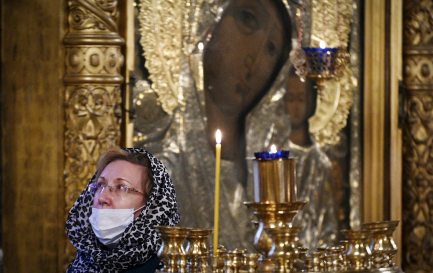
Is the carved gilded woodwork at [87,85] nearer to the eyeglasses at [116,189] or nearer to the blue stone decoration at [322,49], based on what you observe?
the blue stone decoration at [322,49]

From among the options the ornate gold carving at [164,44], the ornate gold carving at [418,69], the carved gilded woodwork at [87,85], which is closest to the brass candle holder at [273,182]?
the carved gilded woodwork at [87,85]

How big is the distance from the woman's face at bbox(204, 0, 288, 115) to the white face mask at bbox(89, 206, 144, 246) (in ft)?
9.75

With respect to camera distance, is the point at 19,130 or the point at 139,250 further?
the point at 19,130

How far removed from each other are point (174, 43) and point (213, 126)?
50cm

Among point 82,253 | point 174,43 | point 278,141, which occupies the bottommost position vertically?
point 82,253

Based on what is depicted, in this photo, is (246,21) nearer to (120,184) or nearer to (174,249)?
(120,184)

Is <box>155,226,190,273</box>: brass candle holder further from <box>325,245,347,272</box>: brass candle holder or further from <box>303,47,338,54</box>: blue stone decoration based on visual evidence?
<box>303,47,338,54</box>: blue stone decoration

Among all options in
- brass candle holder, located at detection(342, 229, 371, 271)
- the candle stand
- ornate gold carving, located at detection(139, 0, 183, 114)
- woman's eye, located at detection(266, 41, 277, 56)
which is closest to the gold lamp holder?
woman's eye, located at detection(266, 41, 277, 56)

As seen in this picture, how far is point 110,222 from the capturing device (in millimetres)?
4164

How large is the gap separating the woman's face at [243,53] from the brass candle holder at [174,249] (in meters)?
4.27

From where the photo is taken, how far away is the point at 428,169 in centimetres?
765

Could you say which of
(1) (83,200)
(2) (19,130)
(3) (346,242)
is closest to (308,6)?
(2) (19,130)

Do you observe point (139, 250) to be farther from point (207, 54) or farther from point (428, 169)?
point (428, 169)

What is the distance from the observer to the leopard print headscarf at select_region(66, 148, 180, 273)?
13.8ft
